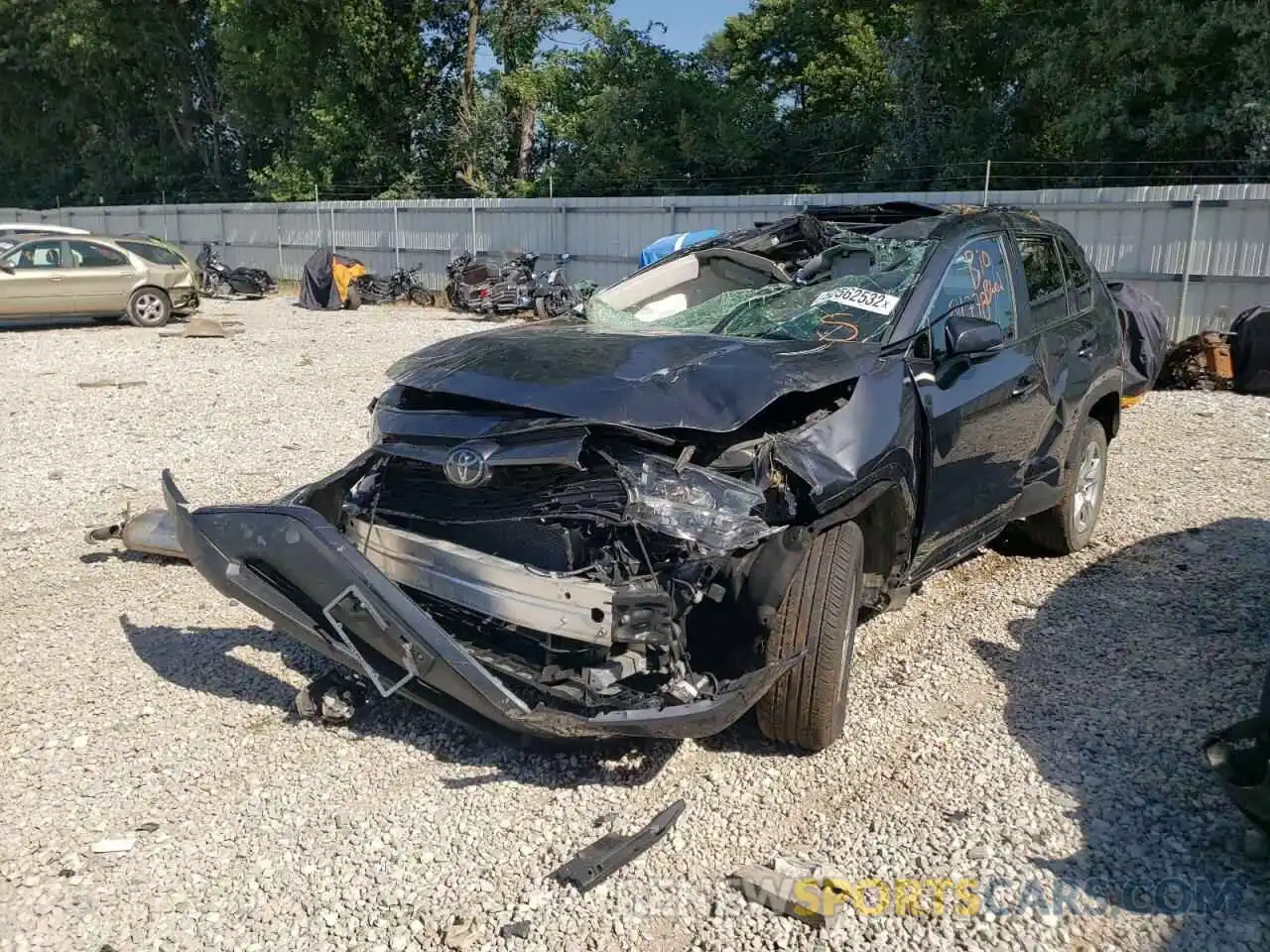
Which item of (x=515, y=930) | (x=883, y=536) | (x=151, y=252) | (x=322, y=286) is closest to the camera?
(x=515, y=930)

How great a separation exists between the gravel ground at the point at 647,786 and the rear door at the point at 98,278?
42.7 feet

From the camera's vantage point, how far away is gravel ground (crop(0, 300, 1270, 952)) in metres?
2.94

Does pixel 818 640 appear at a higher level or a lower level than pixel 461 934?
higher

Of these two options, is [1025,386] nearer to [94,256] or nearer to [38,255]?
[38,255]

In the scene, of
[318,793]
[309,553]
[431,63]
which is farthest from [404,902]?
[431,63]

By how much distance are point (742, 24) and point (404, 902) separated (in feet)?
100

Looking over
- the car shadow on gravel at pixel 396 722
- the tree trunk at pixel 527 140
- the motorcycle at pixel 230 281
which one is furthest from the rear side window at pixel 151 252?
the car shadow on gravel at pixel 396 722

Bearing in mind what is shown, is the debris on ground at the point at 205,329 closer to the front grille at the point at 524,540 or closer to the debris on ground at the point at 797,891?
the front grille at the point at 524,540

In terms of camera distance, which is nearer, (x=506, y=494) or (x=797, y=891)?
(x=797, y=891)

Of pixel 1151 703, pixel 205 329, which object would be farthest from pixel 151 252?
pixel 1151 703

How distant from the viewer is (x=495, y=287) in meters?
19.7

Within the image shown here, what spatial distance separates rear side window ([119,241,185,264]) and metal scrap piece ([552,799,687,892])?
1753 cm

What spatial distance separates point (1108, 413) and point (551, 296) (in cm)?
1429

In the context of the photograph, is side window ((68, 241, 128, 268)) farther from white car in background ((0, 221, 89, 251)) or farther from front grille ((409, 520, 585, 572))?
front grille ((409, 520, 585, 572))
